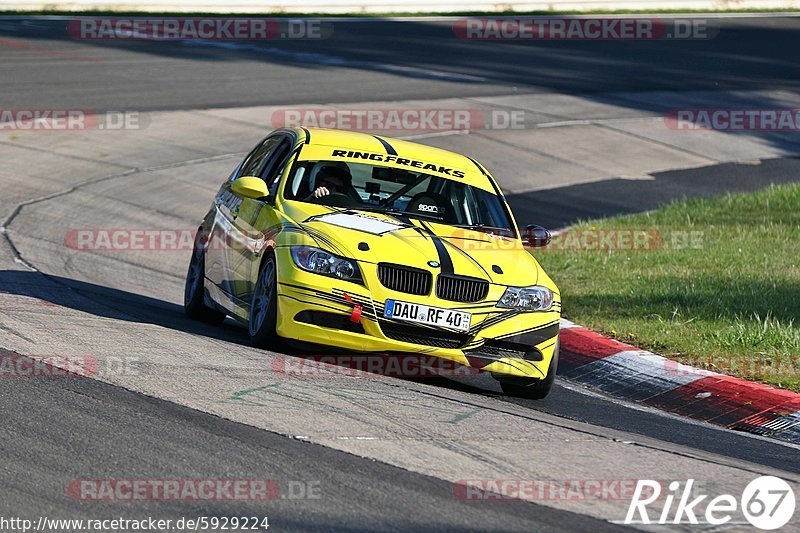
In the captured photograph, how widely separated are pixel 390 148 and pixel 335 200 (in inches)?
34.8

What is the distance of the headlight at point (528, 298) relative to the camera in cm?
862

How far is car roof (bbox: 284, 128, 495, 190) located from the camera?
10.1m

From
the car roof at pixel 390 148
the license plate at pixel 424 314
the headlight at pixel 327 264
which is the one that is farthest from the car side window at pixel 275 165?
the license plate at pixel 424 314

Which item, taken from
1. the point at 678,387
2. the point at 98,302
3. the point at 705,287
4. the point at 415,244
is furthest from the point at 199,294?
the point at 705,287

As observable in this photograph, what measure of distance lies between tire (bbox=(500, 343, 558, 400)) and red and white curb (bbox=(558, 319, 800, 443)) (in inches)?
30.9

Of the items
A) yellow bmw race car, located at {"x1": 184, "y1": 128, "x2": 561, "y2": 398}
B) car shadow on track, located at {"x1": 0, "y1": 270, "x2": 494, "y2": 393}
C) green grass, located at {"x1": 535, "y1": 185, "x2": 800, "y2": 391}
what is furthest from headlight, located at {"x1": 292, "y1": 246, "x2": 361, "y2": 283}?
green grass, located at {"x1": 535, "y1": 185, "x2": 800, "y2": 391}

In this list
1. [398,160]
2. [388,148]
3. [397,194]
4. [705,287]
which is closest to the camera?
[397,194]

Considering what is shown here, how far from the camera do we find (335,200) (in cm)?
952

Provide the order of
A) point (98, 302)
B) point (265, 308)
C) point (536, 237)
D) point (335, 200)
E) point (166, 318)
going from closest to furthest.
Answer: point (265, 308) → point (335, 200) → point (536, 237) → point (166, 318) → point (98, 302)

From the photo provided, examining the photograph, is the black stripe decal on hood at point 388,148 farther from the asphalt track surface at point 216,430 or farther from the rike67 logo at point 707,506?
the rike67 logo at point 707,506

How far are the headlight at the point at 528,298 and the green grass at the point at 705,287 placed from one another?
166 centimetres

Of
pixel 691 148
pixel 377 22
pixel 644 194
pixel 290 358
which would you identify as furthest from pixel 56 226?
pixel 377 22

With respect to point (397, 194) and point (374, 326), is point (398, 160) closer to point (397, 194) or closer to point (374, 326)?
point (397, 194)

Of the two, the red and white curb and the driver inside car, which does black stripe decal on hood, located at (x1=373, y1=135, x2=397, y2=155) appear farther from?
the red and white curb
